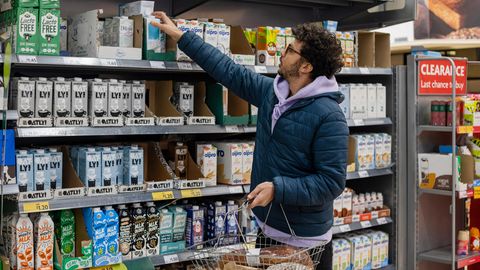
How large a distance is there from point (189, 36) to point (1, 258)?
1.43 m

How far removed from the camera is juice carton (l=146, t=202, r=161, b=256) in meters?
3.59

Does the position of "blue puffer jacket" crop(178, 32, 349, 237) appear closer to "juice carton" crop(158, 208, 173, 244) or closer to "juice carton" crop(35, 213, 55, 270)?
"juice carton" crop(158, 208, 173, 244)

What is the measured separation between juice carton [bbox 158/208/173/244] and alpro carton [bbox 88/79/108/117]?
68 centimetres

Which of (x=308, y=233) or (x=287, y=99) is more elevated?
(x=287, y=99)

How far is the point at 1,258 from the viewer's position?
3.12 metres

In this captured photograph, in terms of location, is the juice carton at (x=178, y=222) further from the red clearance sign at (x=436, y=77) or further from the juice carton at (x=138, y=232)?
the red clearance sign at (x=436, y=77)

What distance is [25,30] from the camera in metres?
3.08

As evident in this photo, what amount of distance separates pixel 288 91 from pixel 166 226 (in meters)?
1.13

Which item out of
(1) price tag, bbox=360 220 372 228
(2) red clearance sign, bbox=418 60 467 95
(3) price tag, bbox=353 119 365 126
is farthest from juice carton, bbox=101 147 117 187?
(2) red clearance sign, bbox=418 60 467 95

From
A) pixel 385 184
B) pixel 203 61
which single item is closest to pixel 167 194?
pixel 203 61

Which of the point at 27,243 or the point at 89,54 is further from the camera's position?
the point at 89,54

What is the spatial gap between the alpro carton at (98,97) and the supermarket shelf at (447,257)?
2.74 m

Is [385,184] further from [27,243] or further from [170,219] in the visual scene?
[27,243]

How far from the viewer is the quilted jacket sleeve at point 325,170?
9.27ft
